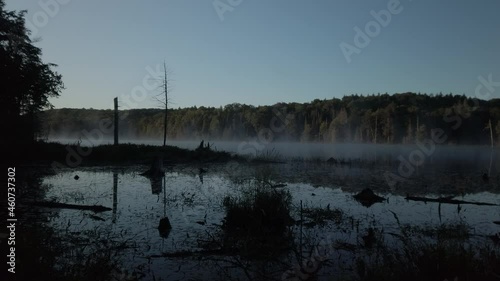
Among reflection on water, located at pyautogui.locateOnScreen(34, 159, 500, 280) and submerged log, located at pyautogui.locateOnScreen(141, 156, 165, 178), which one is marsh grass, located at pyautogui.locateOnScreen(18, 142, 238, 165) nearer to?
submerged log, located at pyautogui.locateOnScreen(141, 156, 165, 178)

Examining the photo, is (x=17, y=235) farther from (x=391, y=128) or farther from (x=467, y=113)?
(x=467, y=113)

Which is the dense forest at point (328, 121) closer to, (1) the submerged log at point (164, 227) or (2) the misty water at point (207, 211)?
(2) the misty water at point (207, 211)

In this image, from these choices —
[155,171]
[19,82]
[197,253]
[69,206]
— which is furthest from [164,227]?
[19,82]

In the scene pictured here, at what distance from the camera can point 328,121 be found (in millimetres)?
140625

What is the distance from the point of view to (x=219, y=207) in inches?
504

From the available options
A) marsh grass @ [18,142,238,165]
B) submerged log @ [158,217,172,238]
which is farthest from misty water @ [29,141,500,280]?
marsh grass @ [18,142,238,165]

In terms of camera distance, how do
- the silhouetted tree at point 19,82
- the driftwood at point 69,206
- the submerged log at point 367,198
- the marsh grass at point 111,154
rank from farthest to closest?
the marsh grass at point 111,154
the silhouetted tree at point 19,82
the submerged log at point 367,198
the driftwood at point 69,206

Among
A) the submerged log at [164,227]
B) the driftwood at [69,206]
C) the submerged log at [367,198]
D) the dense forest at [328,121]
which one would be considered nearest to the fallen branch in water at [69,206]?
the driftwood at [69,206]

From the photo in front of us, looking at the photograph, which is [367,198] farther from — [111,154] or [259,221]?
[111,154]

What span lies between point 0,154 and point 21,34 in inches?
460

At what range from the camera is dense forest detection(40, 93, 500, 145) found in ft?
357

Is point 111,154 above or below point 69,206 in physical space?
above

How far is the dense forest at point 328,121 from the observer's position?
109 metres

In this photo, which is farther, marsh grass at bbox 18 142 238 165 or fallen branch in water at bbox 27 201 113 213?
marsh grass at bbox 18 142 238 165
